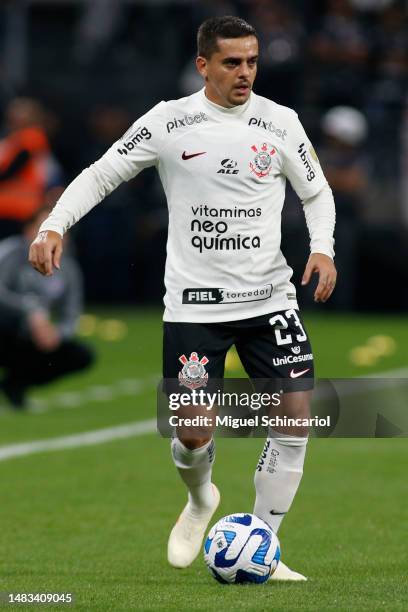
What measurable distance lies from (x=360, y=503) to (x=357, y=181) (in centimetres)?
1296

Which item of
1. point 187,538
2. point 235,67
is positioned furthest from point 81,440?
point 235,67

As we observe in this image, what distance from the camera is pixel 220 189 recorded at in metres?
6.81

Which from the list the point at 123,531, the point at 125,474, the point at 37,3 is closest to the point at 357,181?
the point at 37,3

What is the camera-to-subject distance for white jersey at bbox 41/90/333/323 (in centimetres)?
682

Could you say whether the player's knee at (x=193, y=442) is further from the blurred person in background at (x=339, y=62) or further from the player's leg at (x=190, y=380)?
the blurred person in background at (x=339, y=62)

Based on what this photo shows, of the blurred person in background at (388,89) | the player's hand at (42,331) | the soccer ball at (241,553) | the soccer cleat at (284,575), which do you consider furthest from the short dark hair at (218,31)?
the blurred person in background at (388,89)

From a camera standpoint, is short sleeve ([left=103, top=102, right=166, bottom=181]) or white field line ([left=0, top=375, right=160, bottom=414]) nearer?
short sleeve ([left=103, top=102, right=166, bottom=181])

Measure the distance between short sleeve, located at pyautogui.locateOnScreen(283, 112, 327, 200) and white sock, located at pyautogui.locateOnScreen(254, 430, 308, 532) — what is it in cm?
104

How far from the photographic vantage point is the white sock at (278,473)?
6875 mm

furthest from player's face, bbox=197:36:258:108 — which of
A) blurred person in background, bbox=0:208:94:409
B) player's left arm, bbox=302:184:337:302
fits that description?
blurred person in background, bbox=0:208:94:409

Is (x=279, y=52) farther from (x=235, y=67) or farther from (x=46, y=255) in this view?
(x=46, y=255)

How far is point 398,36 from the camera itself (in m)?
22.9

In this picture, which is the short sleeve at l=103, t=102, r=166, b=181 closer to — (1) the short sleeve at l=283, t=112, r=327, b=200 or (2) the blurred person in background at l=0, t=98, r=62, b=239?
(1) the short sleeve at l=283, t=112, r=327, b=200

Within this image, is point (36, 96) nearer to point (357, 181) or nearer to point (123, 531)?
point (357, 181)
